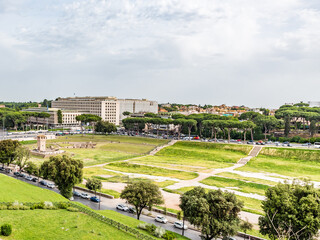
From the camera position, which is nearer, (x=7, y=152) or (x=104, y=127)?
(x=7, y=152)

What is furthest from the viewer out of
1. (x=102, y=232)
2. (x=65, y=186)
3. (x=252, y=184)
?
(x=252, y=184)

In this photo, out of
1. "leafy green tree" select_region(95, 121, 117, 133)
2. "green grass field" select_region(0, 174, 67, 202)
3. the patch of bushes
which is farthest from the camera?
"leafy green tree" select_region(95, 121, 117, 133)

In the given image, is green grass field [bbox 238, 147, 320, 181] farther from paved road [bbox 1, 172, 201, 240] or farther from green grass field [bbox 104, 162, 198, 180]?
paved road [bbox 1, 172, 201, 240]

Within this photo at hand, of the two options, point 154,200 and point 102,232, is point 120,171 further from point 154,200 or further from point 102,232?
point 102,232

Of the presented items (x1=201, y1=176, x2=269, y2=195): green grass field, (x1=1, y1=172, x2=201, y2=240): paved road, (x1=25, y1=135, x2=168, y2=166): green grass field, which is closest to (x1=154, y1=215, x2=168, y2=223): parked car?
(x1=1, y1=172, x2=201, y2=240): paved road

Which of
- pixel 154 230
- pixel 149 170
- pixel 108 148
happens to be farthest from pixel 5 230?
pixel 108 148

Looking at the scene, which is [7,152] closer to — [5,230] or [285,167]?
[5,230]

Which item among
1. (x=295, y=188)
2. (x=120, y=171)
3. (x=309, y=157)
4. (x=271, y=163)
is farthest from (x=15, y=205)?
(x=309, y=157)
